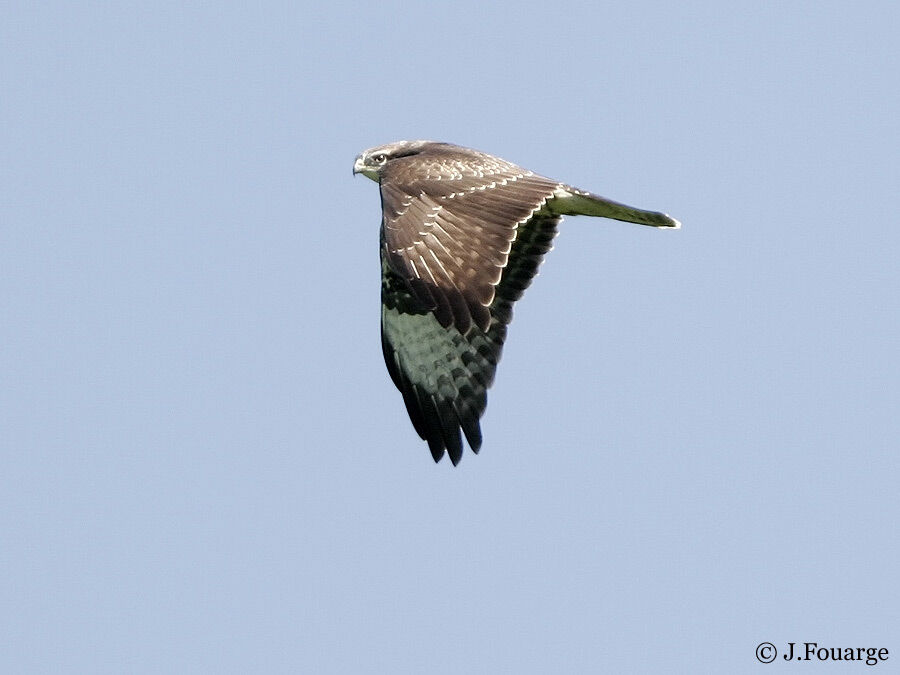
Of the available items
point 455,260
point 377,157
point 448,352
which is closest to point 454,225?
point 455,260

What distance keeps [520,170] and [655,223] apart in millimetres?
1040

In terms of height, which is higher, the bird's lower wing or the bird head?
the bird head

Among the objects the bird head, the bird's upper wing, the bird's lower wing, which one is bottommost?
the bird's lower wing

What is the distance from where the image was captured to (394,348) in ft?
35.0

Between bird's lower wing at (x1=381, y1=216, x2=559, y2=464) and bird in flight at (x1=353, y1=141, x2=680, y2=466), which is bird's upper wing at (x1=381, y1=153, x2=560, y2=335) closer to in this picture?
bird in flight at (x1=353, y1=141, x2=680, y2=466)

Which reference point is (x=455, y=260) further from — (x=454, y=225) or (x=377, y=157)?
(x=377, y=157)

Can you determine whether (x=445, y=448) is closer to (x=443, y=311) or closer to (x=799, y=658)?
(x=443, y=311)

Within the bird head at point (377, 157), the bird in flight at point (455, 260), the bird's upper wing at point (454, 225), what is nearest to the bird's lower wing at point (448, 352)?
the bird in flight at point (455, 260)

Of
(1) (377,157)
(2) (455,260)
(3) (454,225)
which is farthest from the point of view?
(1) (377,157)

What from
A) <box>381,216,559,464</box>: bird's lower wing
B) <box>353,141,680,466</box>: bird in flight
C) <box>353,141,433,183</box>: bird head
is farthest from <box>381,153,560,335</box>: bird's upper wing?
<box>353,141,433,183</box>: bird head

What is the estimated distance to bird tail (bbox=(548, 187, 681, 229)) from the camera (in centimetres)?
1026

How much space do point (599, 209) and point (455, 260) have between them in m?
1.88

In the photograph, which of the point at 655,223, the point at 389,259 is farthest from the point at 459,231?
the point at 655,223

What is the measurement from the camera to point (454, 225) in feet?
30.2
